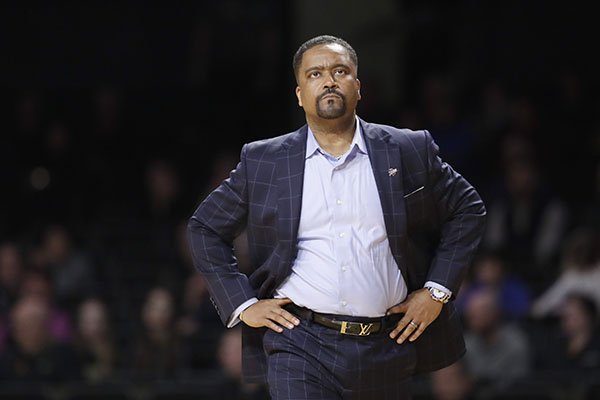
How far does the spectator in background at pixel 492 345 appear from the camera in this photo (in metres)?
8.16

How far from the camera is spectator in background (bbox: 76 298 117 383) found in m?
8.72

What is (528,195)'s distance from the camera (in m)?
9.19

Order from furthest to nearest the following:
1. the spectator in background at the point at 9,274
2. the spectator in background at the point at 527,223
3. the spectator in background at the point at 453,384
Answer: the spectator in background at the point at 9,274
the spectator in background at the point at 527,223
the spectator in background at the point at 453,384

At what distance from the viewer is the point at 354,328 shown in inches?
176

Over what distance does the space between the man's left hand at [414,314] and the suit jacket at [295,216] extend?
0.23 feet

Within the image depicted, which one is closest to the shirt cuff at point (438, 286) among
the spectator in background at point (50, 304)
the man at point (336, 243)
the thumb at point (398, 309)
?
the man at point (336, 243)

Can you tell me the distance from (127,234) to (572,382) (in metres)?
4.13

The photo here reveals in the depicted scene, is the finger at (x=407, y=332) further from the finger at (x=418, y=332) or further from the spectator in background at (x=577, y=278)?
the spectator in background at (x=577, y=278)

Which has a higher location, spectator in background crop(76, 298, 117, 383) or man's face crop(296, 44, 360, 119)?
man's face crop(296, 44, 360, 119)

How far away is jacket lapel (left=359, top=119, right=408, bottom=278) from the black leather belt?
0.63ft

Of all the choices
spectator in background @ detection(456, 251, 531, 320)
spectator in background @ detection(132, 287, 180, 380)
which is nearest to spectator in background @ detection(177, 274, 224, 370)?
spectator in background @ detection(132, 287, 180, 380)

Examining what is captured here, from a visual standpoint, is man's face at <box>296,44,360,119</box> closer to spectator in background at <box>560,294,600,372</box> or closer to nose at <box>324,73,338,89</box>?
nose at <box>324,73,338,89</box>

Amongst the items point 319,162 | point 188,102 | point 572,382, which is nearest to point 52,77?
point 188,102

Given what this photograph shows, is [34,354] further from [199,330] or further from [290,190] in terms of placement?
[290,190]
